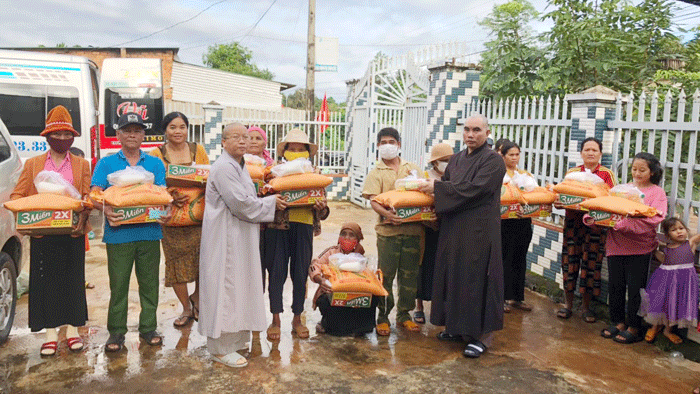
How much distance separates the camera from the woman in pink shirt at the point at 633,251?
457 centimetres

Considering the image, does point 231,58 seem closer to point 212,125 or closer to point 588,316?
point 212,125

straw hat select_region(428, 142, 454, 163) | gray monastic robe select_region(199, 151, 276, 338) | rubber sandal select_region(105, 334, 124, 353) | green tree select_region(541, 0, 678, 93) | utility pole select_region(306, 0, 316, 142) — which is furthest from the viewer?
utility pole select_region(306, 0, 316, 142)

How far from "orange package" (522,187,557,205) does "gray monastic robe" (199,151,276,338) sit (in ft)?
7.62

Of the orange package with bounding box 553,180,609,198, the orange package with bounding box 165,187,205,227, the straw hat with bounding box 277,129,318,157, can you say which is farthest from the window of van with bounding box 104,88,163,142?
the orange package with bounding box 553,180,609,198

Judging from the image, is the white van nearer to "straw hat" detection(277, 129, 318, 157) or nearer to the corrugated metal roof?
"straw hat" detection(277, 129, 318, 157)

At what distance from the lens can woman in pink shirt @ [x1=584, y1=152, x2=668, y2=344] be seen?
15.0ft

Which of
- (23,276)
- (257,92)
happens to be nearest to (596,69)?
(23,276)

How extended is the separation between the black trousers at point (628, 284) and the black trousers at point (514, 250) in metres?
0.82

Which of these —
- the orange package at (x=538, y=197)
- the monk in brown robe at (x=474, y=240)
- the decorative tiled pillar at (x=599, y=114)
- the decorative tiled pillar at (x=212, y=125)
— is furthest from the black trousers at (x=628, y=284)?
the decorative tiled pillar at (x=212, y=125)

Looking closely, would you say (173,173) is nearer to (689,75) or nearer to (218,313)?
Answer: (218,313)

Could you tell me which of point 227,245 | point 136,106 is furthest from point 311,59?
point 227,245

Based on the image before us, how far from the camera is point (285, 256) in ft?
15.4

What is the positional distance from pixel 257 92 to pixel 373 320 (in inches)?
1001

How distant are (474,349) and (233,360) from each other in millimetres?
1813
